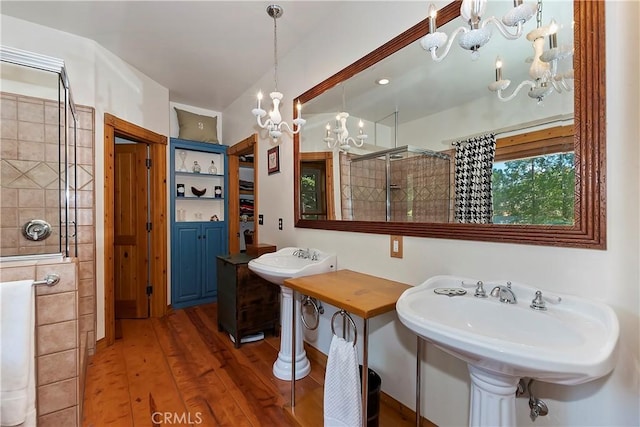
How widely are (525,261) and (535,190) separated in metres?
0.29

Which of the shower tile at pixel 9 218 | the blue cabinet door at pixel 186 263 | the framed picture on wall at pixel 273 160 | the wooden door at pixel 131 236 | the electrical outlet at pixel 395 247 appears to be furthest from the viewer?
the blue cabinet door at pixel 186 263

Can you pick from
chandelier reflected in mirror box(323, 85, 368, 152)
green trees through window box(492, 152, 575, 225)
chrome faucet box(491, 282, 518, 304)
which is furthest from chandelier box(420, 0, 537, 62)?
chrome faucet box(491, 282, 518, 304)

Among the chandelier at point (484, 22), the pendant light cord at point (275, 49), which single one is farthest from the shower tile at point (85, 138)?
the chandelier at point (484, 22)

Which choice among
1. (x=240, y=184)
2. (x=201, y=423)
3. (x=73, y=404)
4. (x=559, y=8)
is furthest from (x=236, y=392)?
(x=240, y=184)

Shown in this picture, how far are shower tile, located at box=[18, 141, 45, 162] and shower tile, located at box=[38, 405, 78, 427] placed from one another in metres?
1.69

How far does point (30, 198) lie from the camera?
6.49ft

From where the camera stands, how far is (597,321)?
2.96 ft

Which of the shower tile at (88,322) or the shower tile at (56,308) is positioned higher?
the shower tile at (56,308)

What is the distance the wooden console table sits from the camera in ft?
3.91

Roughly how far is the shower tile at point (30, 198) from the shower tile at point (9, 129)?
40 cm

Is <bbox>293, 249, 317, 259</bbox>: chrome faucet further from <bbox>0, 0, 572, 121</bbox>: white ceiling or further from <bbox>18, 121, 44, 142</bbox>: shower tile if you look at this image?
<bbox>18, 121, 44, 142</bbox>: shower tile

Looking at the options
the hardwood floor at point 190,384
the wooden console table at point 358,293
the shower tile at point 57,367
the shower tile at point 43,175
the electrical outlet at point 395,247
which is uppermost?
the shower tile at point 43,175

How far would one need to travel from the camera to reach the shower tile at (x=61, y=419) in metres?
1.41

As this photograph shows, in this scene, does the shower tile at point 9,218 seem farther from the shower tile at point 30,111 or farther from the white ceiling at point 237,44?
the white ceiling at point 237,44
